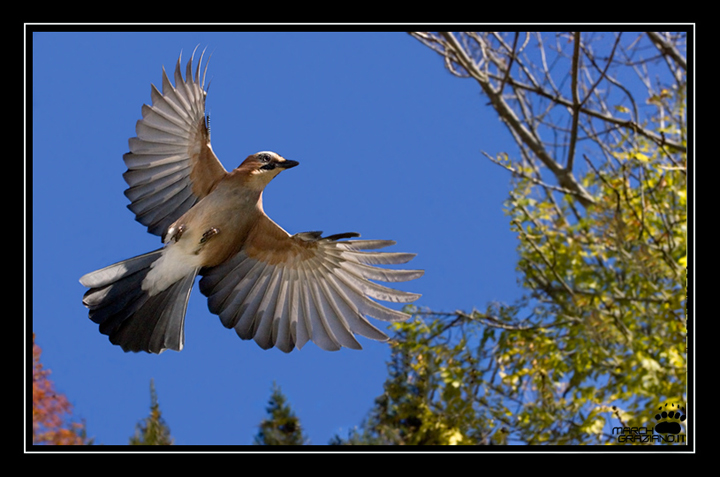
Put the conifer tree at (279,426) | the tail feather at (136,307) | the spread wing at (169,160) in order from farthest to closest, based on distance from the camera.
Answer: the conifer tree at (279,426), the spread wing at (169,160), the tail feather at (136,307)

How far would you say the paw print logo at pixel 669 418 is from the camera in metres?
4.73

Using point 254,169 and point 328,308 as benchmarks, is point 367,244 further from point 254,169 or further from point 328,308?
point 254,169

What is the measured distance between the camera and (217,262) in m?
3.77

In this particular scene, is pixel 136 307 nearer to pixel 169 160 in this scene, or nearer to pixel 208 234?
pixel 208 234

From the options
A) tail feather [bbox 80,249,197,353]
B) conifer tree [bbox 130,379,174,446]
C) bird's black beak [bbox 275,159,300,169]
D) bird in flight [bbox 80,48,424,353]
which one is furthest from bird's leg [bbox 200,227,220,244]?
conifer tree [bbox 130,379,174,446]

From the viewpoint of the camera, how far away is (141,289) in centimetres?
348

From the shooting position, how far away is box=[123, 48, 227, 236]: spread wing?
3637 mm

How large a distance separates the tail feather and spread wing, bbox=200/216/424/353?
1.37 ft

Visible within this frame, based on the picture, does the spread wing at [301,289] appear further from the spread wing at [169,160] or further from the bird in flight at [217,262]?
the spread wing at [169,160]

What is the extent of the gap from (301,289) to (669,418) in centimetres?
258

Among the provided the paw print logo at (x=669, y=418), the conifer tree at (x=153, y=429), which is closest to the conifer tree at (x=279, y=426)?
the conifer tree at (x=153, y=429)

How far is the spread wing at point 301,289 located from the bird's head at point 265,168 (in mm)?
436
